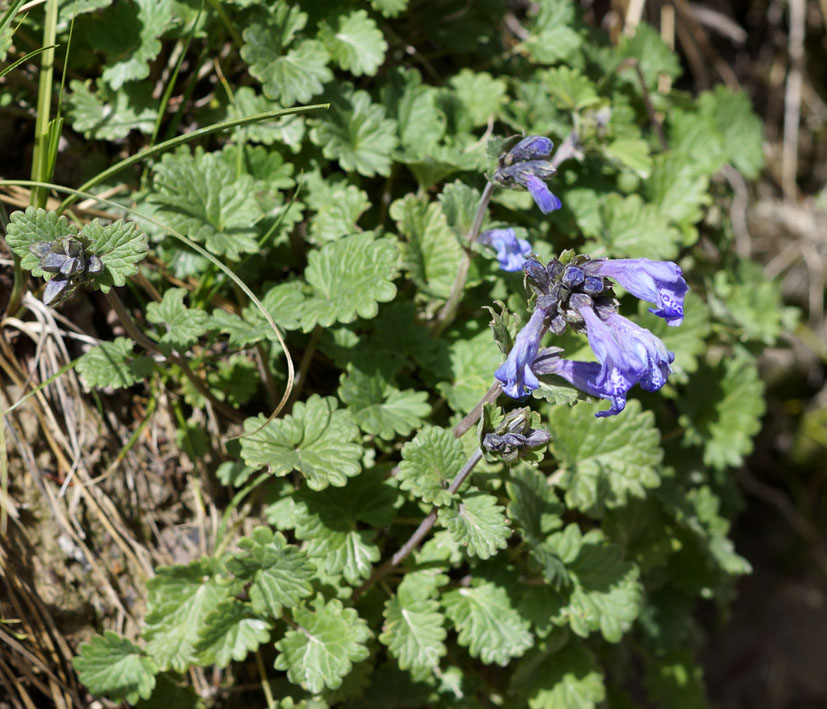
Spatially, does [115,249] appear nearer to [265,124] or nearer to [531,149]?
[265,124]

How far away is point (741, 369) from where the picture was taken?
11.1ft

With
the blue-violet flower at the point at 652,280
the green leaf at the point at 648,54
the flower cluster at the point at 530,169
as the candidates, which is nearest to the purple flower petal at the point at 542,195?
the flower cluster at the point at 530,169

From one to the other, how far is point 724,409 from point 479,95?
1697 millimetres

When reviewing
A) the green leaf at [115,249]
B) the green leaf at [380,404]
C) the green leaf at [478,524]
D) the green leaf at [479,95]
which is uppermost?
the green leaf at [115,249]

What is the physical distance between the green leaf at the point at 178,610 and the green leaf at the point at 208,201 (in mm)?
1037

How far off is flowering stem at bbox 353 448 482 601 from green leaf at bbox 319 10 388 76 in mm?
1470

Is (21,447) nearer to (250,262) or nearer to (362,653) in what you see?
(250,262)

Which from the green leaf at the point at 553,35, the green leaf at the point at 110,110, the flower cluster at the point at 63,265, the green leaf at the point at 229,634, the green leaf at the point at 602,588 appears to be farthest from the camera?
the green leaf at the point at 553,35

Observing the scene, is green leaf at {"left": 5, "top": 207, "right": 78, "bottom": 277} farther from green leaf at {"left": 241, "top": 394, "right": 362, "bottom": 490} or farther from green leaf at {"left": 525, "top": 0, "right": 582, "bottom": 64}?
green leaf at {"left": 525, "top": 0, "right": 582, "bottom": 64}

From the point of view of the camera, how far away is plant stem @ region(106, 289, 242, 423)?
2.17 meters

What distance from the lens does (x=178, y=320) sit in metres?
2.39

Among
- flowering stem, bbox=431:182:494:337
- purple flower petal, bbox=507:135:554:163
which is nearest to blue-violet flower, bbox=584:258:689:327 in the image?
purple flower petal, bbox=507:135:554:163

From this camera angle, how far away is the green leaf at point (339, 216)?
2684 millimetres

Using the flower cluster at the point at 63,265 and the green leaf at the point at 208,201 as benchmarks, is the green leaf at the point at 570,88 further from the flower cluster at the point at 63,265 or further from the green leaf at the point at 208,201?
the flower cluster at the point at 63,265
